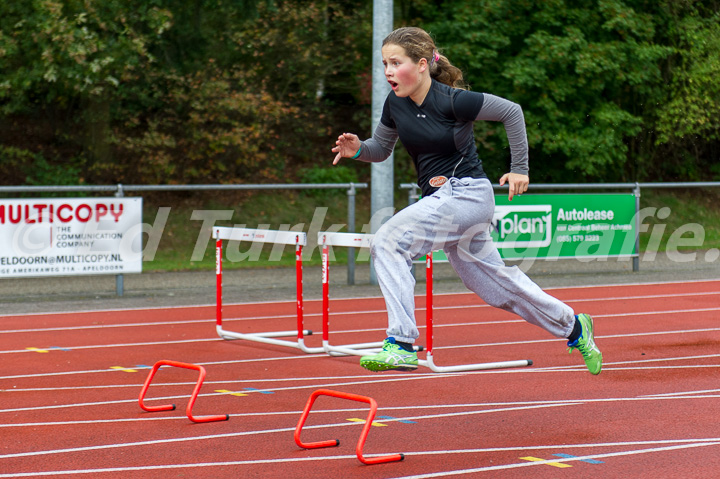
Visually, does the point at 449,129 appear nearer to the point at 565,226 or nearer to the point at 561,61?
the point at 565,226

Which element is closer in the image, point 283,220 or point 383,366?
point 383,366

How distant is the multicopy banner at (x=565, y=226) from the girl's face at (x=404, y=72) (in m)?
9.33

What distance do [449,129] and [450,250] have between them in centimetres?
75

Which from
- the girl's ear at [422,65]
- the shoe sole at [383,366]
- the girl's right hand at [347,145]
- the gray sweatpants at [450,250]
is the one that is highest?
the girl's ear at [422,65]

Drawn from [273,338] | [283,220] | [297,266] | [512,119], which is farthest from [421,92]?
[283,220]

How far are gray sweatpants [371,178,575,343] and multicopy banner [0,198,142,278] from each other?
853cm

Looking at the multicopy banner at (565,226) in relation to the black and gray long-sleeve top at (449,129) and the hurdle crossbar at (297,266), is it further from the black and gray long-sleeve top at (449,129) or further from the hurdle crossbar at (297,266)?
the black and gray long-sleeve top at (449,129)

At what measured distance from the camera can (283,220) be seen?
22484 mm

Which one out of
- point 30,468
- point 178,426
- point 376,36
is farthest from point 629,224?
point 30,468

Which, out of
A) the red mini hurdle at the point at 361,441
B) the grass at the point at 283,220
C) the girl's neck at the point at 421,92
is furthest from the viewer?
the grass at the point at 283,220

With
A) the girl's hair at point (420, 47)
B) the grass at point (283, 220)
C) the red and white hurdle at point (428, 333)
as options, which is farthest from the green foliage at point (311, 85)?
the girl's hair at point (420, 47)

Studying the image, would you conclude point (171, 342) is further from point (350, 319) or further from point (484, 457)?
point (484, 457)

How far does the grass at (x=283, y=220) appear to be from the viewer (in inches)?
753

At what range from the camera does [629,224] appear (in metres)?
16.8
